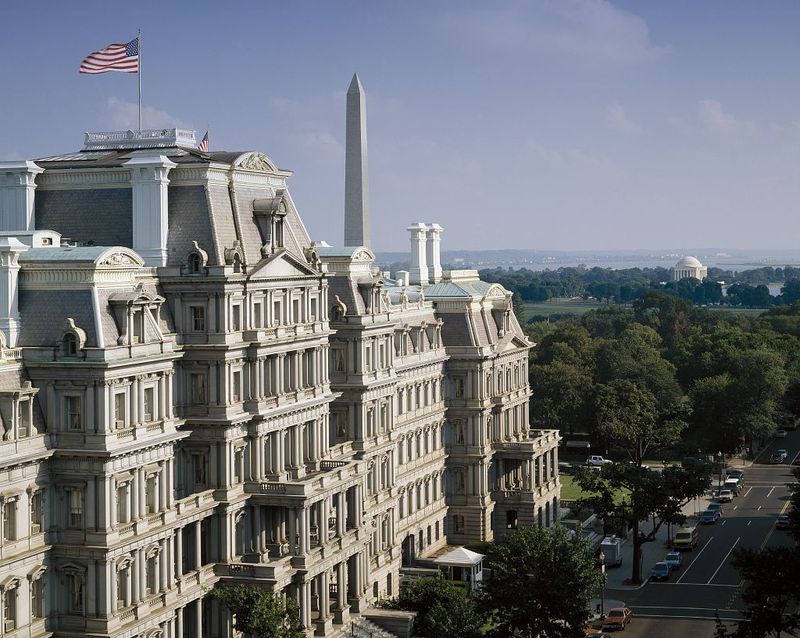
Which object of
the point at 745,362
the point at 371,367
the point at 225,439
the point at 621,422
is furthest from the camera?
the point at 745,362

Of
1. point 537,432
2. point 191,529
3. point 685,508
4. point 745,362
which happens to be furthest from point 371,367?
point 745,362

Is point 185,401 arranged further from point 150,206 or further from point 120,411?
point 150,206

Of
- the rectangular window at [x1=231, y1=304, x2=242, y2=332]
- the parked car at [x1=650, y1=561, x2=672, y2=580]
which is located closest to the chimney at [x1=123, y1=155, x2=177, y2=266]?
the rectangular window at [x1=231, y1=304, x2=242, y2=332]

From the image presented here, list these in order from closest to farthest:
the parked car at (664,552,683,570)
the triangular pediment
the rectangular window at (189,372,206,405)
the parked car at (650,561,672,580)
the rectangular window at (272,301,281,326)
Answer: the rectangular window at (189,372,206,405) < the triangular pediment < the rectangular window at (272,301,281,326) < the parked car at (650,561,672,580) < the parked car at (664,552,683,570)

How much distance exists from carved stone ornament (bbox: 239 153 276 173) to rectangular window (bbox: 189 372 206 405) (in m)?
12.4

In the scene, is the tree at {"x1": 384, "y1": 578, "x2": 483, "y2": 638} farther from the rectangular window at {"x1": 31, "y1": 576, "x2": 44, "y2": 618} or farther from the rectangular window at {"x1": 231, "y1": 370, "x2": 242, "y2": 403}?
the rectangular window at {"x1": 31, "y1": 576, "x2": 44, "y2": 618}

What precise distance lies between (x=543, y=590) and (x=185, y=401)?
22314mm

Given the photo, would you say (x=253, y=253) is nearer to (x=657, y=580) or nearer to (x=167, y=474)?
(x=167, y=474)

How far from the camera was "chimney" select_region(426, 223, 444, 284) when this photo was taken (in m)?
122

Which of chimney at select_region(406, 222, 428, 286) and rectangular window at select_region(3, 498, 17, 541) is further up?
chimney at select_region(406, 222, 428, 286)

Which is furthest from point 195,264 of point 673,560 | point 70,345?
point 673,560

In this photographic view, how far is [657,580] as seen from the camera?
341 feet

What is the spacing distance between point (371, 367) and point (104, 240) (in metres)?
22.9

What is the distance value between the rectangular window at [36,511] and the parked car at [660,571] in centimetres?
5446
